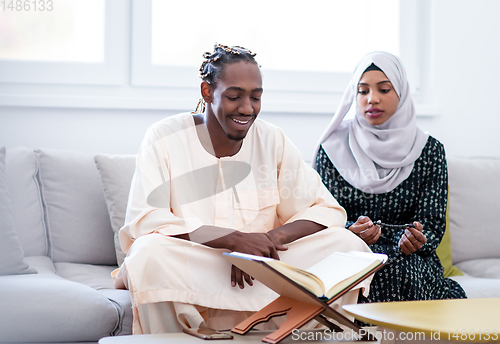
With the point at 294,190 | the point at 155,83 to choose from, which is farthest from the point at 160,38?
the point at 294,190

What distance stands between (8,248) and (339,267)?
3.63 ft

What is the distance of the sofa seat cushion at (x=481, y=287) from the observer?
1.85m

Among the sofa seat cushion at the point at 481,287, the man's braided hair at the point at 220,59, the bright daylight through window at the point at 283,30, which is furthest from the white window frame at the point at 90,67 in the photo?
the sofa seat cushion at the point at 481,287

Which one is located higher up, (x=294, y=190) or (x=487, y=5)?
(x=487, y=5)

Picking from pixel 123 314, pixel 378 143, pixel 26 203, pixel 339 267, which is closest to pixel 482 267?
pixel 378 143

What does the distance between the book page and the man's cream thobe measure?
0.19 metres

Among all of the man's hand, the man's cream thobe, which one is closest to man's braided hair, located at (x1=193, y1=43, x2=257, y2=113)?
the man's cream thobe

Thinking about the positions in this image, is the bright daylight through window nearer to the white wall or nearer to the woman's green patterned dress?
the white wall

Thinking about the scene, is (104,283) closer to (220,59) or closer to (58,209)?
(58,209)

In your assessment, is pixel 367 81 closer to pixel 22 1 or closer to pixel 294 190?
pixel 294 190

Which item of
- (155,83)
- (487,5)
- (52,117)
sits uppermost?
(487,5)

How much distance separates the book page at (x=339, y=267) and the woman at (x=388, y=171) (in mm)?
464

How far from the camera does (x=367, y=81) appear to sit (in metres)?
2.14

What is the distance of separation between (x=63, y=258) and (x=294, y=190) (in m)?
0.96
